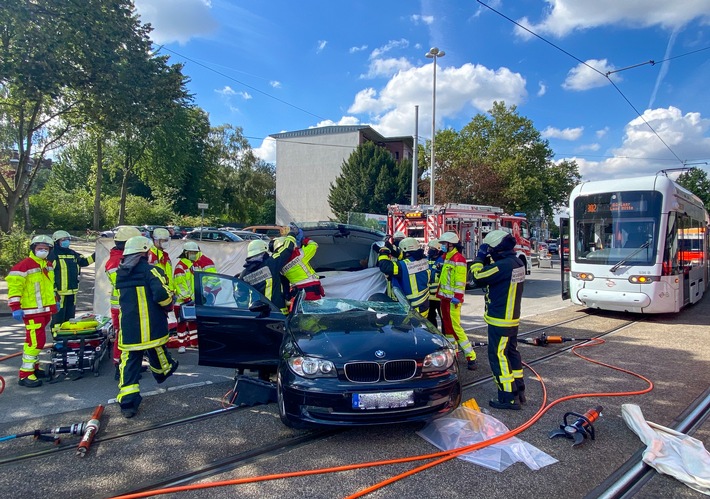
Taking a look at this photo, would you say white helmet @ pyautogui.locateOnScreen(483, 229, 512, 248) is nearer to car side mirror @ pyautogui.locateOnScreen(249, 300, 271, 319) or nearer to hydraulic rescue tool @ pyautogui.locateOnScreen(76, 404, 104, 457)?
car side mirror @ pyautogui.locateOnScreen(249, 300, 271, 319)

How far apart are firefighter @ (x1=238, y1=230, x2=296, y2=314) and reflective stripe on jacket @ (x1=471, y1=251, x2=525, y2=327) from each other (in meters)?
2.47

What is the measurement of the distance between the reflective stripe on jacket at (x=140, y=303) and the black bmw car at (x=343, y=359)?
1.57 feet

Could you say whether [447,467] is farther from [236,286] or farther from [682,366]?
[682,366]

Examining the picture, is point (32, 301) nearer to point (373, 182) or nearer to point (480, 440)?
point (480, 440)

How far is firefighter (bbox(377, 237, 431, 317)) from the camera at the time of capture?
6.04m

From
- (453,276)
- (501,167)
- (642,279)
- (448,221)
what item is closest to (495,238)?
(453,276)

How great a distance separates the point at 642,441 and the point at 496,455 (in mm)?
1357

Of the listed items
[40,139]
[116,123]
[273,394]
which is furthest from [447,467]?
[40,139]

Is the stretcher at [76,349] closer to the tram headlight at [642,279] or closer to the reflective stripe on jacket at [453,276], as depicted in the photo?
the reflective stripe on jacket at [453,276]

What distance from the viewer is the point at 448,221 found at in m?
15.3

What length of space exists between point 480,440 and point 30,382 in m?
5.13

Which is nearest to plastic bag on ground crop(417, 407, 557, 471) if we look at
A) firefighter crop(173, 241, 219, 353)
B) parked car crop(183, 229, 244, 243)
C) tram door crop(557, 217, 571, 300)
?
firefighter crop(173, 241, 219, 353)

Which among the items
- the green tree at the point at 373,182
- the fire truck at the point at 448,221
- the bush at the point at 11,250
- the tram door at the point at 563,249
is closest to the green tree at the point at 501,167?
the green tree at the point at 373,182

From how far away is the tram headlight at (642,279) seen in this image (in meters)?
9.02
